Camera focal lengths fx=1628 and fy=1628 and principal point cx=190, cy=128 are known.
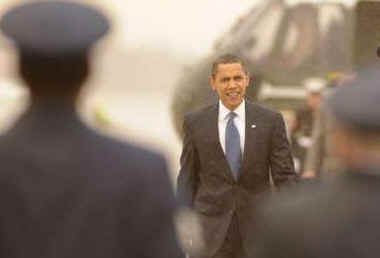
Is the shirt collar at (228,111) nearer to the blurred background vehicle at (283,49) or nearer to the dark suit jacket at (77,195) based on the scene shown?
the dark suit jacket at (77,195)

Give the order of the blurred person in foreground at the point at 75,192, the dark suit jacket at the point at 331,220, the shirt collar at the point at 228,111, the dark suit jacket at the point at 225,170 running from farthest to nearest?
1. the shirt collar at the point at 228,111
2. the dark suit jacket at the point at 225,170
3. the blurred person in foreground at the point at 75,192
4. the dark suit jacket at the point at 331,220

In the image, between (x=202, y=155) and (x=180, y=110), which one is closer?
(x=202, y=155)

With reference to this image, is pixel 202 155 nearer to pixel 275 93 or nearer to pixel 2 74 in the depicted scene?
pixel 275 93

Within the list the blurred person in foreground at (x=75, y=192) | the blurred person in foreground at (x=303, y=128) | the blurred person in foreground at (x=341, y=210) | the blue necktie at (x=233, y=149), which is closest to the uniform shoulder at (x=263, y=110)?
the blue necktie at (x=233, y=149)


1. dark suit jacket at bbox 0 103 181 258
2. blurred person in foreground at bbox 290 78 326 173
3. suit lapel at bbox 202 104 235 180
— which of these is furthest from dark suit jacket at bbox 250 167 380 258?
blurred person in foreground at bbox 290 78 326 173

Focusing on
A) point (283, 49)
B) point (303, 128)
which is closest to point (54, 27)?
Result: point (303, 128)

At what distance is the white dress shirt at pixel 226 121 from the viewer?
7.52 meters

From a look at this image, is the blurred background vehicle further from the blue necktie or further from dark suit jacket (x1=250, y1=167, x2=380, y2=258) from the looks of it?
dark suit jacket (x1=250, y1=167, x2=380, y2=258)

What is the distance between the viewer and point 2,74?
58.1 feet

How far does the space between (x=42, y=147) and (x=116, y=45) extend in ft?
49.0

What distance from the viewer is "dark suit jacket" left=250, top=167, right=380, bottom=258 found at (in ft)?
11.1

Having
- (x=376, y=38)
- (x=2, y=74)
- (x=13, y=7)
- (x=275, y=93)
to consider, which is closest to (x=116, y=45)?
(x=2, y=74)

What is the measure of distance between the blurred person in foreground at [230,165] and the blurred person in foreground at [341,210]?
155 inches

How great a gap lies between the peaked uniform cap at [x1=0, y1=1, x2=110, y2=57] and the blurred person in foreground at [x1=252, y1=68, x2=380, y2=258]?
0.64m
